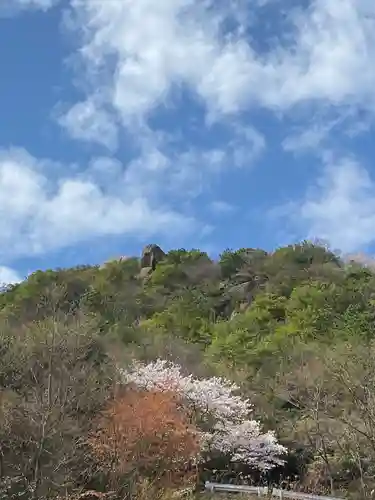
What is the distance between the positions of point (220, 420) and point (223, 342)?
16.7 metres

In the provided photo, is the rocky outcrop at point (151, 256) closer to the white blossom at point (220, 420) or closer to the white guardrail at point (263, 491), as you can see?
the white blossom at point (220, 420)

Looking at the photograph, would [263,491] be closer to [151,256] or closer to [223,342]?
[223,342]

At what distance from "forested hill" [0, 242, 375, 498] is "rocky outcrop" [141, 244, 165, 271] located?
0.40 feet

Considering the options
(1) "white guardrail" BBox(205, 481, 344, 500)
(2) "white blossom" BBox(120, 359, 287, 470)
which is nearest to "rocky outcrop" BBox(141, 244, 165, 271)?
(2) "white blossom" BBox(120, 359, 287, 470)

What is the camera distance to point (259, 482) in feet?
78.3

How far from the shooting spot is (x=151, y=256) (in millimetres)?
68125

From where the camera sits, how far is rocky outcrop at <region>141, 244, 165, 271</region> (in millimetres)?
67562

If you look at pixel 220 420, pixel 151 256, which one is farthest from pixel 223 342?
pixel 151 256

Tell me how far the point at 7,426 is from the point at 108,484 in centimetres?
277

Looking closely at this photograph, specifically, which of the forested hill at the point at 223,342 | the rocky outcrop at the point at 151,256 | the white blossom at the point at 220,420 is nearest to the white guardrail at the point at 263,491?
the forested hill at the point at 223,342

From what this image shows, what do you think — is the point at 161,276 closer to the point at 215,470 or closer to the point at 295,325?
the point at 295,325

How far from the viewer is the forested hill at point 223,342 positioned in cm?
1614

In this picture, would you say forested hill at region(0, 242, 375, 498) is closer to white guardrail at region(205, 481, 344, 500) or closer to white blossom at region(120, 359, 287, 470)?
white blossom at region(120, 359, 287, 470)

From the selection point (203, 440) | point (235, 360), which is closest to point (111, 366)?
point (203, 440)
